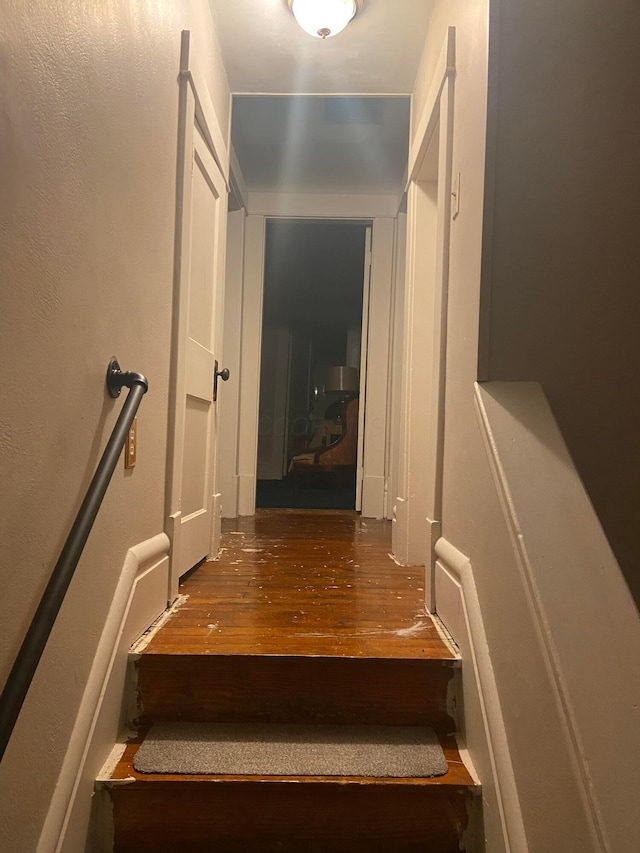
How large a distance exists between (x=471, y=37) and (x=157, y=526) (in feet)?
5.95

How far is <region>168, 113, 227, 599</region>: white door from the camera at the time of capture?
1896 mm

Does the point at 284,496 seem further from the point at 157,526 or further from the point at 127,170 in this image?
the point at 127,170

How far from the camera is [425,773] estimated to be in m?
1.25

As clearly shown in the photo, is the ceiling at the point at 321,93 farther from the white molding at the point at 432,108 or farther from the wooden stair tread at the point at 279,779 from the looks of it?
the wooden stair tread at the point at 279,779

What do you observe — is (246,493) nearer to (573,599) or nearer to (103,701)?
(103,701)

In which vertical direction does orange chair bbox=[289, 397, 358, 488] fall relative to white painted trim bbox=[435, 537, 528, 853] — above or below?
above

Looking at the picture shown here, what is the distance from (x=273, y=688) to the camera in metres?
1.44

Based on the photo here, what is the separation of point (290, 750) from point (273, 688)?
0.16 meters

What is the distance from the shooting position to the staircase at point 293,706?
1.23 m

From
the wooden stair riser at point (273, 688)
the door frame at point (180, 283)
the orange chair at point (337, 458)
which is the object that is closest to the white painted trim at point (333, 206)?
the door frame at point (180, 283)

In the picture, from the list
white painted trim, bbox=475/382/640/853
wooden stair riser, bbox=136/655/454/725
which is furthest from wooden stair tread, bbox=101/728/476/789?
white painted trim, bbox=475/382/640/853

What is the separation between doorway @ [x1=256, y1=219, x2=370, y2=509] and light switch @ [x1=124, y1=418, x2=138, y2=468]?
3.60 metres

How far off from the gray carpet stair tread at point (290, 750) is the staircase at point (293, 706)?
0.07 ft

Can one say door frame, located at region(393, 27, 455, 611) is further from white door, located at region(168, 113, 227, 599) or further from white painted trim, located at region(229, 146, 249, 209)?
white painted trim, located at region(229, 146, 249, 209)
